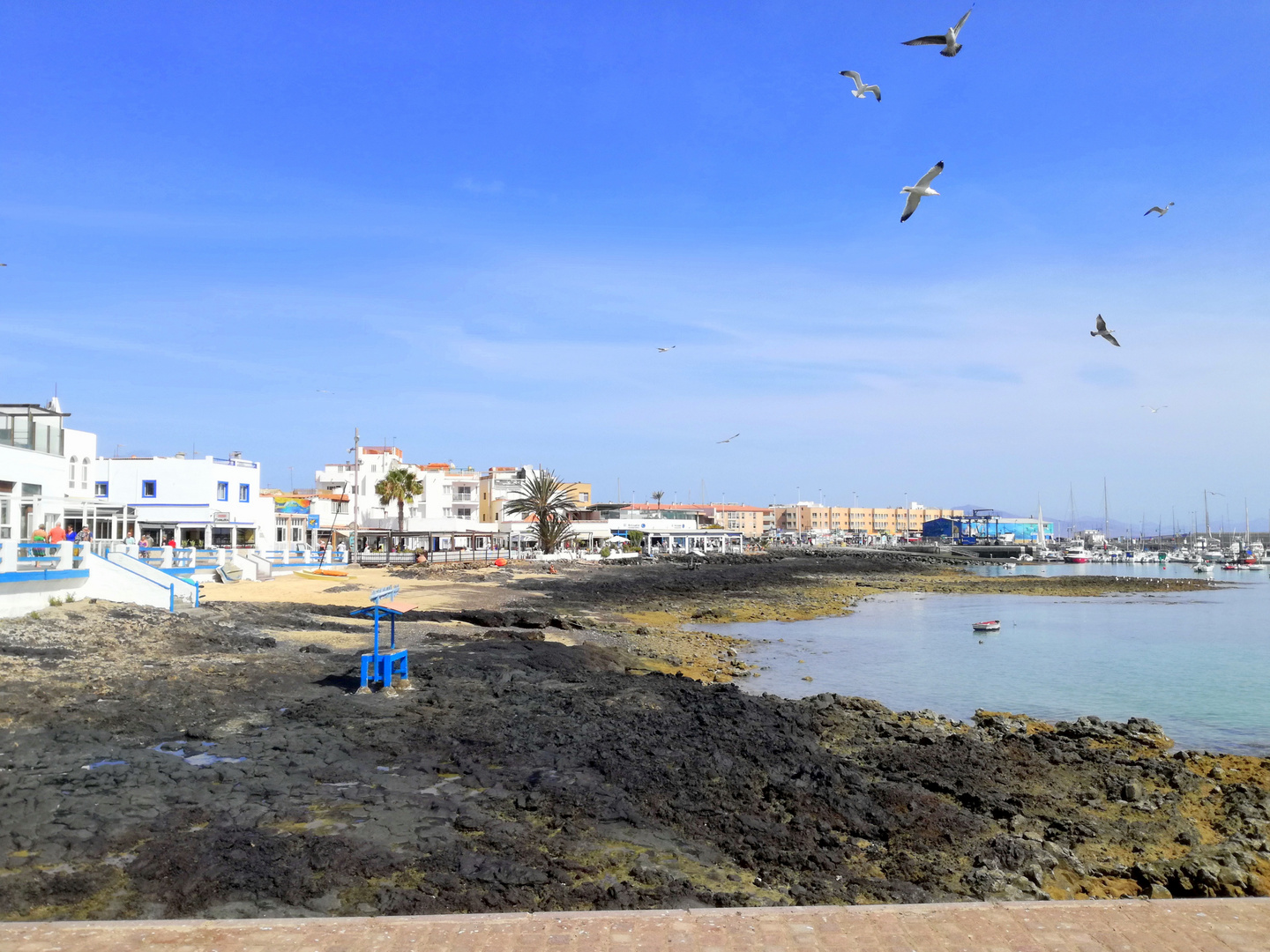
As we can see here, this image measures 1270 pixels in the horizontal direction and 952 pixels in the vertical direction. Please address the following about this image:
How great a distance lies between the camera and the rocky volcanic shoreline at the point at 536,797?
8.02m

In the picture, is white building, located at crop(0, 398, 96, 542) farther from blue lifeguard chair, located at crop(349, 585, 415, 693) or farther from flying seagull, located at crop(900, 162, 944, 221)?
flying seagull, located at crop(900, 162, 944, 221)

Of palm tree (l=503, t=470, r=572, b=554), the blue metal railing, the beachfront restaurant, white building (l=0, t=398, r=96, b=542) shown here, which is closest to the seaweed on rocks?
the blue metal railing

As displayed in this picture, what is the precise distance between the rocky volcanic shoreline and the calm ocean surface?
4.13 meters

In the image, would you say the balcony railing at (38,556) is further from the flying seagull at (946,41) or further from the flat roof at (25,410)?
the flying seagull at (946,41)

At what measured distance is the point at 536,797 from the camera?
10.7 meters

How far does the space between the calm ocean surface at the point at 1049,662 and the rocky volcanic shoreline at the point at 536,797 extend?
4.13 m

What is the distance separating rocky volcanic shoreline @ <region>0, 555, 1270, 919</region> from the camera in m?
8.02

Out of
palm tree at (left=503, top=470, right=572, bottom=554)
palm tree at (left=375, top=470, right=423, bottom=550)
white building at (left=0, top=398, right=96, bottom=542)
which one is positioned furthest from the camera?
palm tree at (left=503, top=470, right=572, bottom=554)

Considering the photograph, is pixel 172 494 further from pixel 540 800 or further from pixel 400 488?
pixel 540 800

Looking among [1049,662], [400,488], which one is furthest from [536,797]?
[400,488]

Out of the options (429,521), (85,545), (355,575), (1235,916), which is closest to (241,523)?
(355,575)

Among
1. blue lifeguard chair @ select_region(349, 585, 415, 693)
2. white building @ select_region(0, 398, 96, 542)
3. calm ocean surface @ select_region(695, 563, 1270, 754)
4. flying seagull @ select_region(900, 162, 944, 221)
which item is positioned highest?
flying seagull @ select_region(900, 162, 944, 221)

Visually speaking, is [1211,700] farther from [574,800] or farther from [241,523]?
[241,523]

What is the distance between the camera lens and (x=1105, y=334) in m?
17.9
